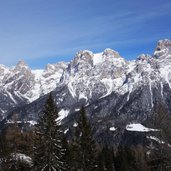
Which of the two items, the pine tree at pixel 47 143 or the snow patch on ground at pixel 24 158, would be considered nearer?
the pine tree at pixel 47 143

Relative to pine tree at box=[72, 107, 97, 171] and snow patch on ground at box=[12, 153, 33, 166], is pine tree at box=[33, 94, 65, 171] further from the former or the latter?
snow patch on ground at box=[12, 153, 33, 166]

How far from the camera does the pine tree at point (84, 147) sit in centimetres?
5991

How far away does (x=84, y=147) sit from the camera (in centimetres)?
6034

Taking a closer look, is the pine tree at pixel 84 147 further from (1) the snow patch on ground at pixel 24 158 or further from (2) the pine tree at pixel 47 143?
(1) the snow patch on ground at pixel 24 158

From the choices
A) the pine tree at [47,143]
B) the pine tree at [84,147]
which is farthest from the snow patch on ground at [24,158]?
the pine tree at [47,143]

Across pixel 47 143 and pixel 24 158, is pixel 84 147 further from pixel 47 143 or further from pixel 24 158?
pixel 24 158

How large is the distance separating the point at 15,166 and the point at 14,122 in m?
11.8

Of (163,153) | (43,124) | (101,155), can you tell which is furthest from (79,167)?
(101,155)

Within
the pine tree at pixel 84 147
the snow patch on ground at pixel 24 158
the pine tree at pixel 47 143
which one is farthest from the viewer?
the snow patch on ground at pixel 24 158

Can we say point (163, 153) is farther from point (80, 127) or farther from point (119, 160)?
point (119, 160)

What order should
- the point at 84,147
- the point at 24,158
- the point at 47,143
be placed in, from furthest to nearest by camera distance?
1. the point at 24,158
2. the point at 84,147
3. the point at 47,143

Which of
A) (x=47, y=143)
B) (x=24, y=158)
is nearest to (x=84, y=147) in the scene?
(x=47, y=143)

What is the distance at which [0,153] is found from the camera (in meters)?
77.6

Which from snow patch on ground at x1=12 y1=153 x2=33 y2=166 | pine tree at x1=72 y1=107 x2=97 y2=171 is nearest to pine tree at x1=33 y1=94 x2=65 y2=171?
pine tree at x1=72 y1=107 x2=97 y2=171
